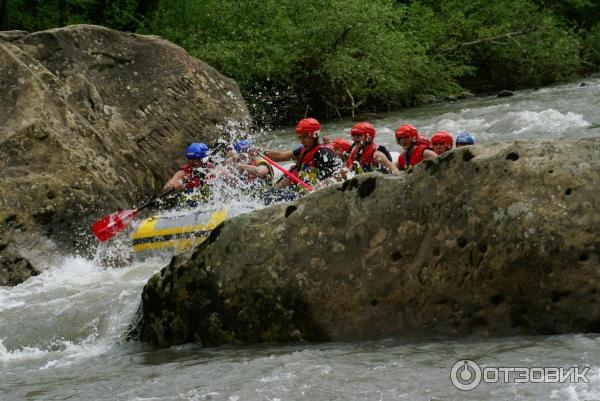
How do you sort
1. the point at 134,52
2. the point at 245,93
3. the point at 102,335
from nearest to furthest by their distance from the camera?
1. the point at 102,335
2. the point at 134,52
3. the point at 245,93

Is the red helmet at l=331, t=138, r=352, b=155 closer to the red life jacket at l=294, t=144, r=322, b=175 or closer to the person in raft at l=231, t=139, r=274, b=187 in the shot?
the red life jacket at l=294, t=144, r=322, b=175

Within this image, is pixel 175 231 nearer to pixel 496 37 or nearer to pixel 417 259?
pixel 417 259

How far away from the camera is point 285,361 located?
4.80 metres

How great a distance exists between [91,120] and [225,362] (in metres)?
5.87

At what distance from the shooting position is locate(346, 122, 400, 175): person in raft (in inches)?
365

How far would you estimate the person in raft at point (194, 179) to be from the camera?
9891 mm

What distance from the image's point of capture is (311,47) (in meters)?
20.1

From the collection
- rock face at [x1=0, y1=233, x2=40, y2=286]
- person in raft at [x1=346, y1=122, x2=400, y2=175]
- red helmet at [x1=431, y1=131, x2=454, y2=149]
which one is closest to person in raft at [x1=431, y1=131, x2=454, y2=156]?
red helmet at [x1=431, y1=131, x2=454, y2=149]

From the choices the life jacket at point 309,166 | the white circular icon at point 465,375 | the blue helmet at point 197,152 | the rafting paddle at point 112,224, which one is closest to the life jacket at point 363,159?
the life jacket at point 309,166

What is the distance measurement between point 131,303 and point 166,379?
1609 millimetres

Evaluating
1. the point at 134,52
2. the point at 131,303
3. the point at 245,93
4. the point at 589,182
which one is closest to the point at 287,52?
the point at 245,93

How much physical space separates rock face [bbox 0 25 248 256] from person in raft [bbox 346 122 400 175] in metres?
2.55

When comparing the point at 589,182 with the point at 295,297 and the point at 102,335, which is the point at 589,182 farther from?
the point at 102,335

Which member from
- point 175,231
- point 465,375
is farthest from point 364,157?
point 465,375
